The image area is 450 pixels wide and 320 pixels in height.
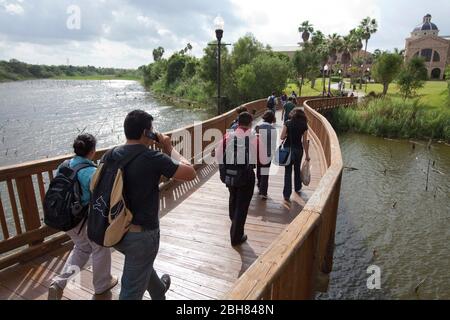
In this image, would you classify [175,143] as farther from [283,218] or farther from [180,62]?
[180,62]

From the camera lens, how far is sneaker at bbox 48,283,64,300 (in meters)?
3.13

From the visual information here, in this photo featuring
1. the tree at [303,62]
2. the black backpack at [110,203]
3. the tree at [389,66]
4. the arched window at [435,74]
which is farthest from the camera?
the arched window at [435,74]

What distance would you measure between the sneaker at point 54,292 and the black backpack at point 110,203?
1094 millimetres

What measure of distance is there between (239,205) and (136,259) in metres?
2.05

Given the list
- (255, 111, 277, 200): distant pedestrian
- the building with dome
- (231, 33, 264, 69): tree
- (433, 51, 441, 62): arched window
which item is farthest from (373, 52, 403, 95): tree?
(255, 111, 277, 200): distant pedestrian

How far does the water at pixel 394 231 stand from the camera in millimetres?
7324

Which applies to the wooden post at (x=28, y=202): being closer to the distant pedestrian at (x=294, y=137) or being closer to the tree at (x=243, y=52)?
the distant pedestrian at (x=294, y=137)

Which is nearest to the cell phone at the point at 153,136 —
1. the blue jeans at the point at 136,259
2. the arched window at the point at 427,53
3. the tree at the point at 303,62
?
the blue jeans at the point at 136,259

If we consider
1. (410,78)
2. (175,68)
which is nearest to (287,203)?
(410,78)

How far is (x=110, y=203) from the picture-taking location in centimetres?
240

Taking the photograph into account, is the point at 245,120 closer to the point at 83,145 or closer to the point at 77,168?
the point at 83,145

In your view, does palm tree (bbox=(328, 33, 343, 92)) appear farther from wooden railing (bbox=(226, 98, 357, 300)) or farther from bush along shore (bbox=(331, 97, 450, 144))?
wooden railing (bbox=(226, 98, 357, 300))

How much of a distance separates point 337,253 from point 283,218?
11.6ft

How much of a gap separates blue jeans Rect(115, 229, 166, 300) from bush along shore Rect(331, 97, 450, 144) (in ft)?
84.7
